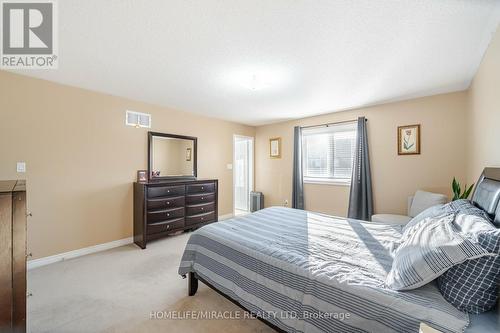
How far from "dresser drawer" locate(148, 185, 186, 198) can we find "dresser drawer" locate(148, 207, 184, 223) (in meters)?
0.26

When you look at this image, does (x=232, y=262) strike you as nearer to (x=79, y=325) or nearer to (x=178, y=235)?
(x=79, y=325)

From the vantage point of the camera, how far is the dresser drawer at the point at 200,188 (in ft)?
12.9

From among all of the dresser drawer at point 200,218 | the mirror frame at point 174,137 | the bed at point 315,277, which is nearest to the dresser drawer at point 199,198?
the dresser drawer at point 200,218

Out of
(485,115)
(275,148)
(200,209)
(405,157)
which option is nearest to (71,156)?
(200,209)

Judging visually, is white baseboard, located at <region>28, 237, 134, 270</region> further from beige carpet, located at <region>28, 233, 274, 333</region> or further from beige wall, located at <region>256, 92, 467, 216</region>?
beige wall, located at <region>256, 92, 467, 216</region>

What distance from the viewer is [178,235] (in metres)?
3.91

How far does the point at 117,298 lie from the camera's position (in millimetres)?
2064

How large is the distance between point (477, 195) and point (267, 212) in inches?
81.6

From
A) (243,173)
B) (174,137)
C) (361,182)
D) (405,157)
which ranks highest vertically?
(174,137)

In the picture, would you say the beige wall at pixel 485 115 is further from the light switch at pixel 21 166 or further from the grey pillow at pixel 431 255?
the light switch at pixel 21 166

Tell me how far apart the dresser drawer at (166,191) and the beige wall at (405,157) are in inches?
107

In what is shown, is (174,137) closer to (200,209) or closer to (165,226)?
(200,209)

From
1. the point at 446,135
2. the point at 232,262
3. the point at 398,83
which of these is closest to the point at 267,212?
the point at 232,262

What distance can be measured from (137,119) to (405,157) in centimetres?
462
